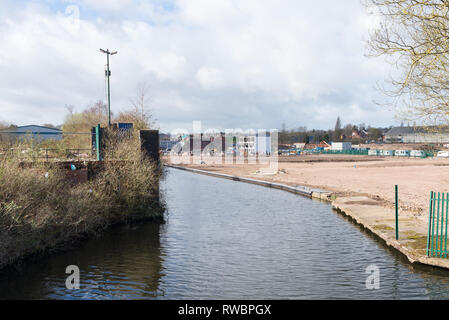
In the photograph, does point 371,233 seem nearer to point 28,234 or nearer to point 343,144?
point 28,234

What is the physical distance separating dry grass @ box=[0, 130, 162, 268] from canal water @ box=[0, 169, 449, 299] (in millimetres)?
702

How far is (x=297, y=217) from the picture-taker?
2033cm

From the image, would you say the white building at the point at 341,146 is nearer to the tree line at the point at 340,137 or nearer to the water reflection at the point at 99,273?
the tree line at the point at 340,137

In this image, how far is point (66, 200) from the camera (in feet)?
47.6

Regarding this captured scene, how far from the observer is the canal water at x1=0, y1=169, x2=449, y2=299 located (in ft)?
33.6

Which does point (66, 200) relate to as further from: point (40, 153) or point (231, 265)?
point (231, 265)

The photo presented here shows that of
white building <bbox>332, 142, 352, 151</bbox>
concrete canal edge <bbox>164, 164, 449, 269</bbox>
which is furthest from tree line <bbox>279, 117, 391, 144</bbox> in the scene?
concrete canal edge <bbox>164, 164, 449, 269</bbox>

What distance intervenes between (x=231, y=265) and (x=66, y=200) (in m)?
6.56

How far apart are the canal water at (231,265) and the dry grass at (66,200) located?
70 cm

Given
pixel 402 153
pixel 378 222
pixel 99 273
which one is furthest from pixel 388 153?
pixel 99 273

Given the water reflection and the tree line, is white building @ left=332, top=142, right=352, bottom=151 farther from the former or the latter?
the water reflection
